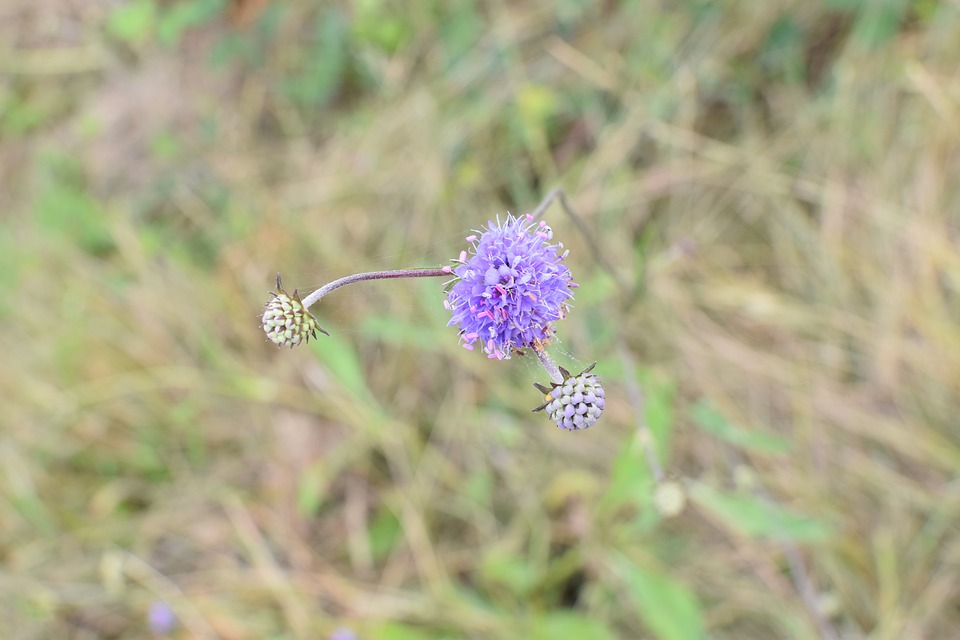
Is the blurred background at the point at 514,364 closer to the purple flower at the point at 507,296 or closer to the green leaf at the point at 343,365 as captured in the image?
the green leaf at the point at 343,365

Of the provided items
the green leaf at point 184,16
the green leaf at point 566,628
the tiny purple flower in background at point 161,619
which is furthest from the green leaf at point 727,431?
the green leaf at point 184,16

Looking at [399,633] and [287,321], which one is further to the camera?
[399,633]

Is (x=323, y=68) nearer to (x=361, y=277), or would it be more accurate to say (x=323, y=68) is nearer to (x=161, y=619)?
(x=161, y=619)

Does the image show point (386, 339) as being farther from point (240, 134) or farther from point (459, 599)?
point (240, 134)

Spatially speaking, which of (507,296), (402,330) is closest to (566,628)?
(402,330)

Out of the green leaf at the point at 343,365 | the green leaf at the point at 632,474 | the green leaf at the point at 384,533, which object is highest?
the green leaf at the point at 343,365
